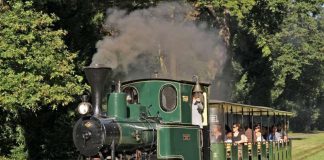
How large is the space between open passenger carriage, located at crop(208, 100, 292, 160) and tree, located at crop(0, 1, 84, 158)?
4214 mm

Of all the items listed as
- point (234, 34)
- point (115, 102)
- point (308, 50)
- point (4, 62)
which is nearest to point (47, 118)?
point (4, 62)

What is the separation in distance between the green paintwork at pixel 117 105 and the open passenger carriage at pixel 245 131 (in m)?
2.70

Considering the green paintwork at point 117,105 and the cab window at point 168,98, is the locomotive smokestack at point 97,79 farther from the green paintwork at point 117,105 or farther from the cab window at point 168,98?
the cab window at point 168,98

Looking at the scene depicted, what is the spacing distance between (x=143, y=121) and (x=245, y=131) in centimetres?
679

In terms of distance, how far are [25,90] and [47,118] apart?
5.44 meters

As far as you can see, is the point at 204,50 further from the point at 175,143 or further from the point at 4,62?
the point at 175,143

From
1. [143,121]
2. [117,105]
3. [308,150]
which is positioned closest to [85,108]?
[117,105]

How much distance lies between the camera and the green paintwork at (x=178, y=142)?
10711 millimetres

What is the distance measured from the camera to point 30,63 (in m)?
14.2

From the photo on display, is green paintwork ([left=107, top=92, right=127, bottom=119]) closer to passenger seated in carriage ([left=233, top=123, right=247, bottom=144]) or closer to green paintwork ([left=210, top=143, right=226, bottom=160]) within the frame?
green paintwork ([left=210, top=143, right=226, bottom=160])

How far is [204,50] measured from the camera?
27.2m

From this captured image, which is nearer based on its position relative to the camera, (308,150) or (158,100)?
(158,100)

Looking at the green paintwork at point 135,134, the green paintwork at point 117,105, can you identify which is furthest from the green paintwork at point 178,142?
the green paintwork at point 117,105

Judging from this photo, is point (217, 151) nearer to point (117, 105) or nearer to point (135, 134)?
point (135, 134)
